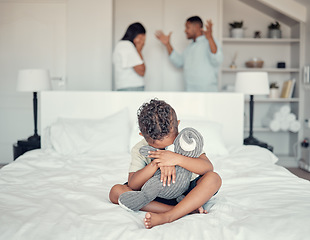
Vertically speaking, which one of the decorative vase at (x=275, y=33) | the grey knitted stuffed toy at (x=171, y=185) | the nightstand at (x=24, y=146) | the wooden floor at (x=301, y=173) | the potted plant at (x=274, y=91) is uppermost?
the decorative vase at (x=275, y=33)

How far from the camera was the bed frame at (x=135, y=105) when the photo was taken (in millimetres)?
3051

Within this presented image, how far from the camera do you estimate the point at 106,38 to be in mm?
4246

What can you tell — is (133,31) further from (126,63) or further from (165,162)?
(165,162)

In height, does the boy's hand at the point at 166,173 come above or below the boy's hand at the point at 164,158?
below

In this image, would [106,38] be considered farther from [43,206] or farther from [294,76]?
[43,206]

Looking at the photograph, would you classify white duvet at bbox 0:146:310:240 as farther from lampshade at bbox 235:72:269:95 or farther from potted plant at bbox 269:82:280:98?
potted plant at bbox 269:82:280:98

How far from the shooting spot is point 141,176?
135 cm

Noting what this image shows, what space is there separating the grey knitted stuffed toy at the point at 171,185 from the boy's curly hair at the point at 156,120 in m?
0.06

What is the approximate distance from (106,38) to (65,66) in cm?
60

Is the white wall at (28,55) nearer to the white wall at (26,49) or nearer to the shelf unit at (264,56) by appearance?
the white wall at (26,49)

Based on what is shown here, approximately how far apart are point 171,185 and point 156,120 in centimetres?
24

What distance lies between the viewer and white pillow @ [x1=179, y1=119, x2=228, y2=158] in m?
2.54

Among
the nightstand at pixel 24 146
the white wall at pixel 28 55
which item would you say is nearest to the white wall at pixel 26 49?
the white wall at pixel 28 55

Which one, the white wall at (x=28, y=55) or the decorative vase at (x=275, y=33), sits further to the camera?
the decorative vase at (x=275, y=33)
